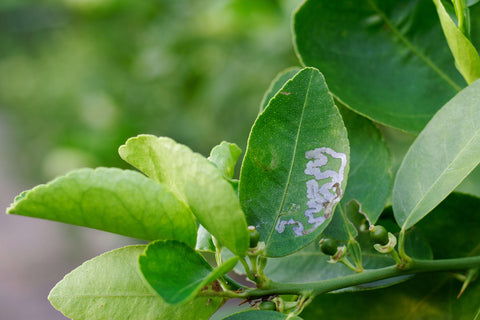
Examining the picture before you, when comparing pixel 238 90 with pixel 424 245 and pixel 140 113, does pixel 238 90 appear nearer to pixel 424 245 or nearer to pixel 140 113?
pixel 140 113

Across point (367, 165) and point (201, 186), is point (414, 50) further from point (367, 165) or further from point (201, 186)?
point (201, 186)

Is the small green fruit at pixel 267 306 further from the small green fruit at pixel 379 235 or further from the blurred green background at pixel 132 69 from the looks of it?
the blurred green background at pixel 132 69

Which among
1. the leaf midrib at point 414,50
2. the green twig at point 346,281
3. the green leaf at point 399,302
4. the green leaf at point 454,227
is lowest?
the green leaf at point 399,302

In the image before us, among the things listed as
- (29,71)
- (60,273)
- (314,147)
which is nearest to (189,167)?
(314,147)

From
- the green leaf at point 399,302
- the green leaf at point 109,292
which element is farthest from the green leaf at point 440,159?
the green leaf at point 109,292

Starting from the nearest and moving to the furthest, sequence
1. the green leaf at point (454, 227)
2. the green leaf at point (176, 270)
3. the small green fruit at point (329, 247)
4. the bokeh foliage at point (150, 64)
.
→ 1. the green leaf at point (176, 270)
2. the small green fruit at point (329, 247)
3. the green leaf at point (454, 227)
4. the bokeh foliage at point (150, 64)

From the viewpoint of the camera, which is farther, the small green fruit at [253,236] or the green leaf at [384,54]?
the green leaf at [384,54]
